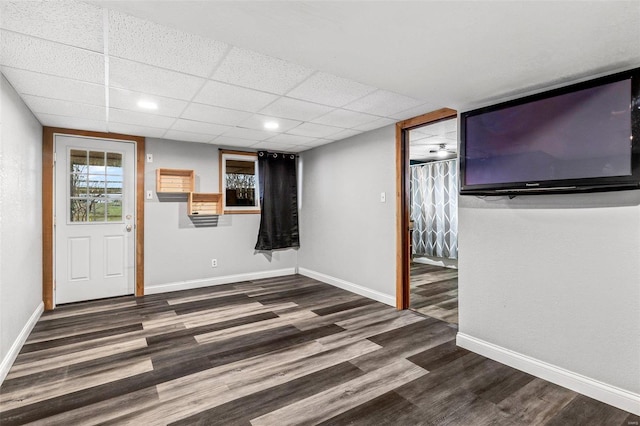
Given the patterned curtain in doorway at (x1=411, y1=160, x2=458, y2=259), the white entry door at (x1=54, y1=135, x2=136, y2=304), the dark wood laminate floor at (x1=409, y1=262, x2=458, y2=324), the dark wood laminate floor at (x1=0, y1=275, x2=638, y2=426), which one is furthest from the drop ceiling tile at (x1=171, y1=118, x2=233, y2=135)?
the patterned curtain in doorway at (x1=411, y1=160, x2=458, y2=259)

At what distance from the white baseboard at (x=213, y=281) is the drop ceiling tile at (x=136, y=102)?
2544mm

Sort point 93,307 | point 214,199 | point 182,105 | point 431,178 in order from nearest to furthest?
point 182,105 < point 93,307 < point 214,199 < point 431,178

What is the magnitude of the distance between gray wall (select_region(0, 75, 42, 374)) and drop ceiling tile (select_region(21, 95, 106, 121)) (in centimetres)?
9

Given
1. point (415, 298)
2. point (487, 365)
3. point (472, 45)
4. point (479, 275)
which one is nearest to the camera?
point (472, 45)

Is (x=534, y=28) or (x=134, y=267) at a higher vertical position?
(x=534, y=28)

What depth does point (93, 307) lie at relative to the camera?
3992 millimetres

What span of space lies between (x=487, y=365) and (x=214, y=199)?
13.7 ft

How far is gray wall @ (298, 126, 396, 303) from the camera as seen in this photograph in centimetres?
407

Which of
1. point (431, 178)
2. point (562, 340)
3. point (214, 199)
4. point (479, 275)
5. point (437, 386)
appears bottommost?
point (437, 386)

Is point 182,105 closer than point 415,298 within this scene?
Yes

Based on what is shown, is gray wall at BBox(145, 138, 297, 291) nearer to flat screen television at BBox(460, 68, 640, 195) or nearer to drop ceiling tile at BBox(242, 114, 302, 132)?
drop ceiling tile at BBox(242, 114, 302, 132)

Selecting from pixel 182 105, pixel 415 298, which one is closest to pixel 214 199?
pixel 182 105

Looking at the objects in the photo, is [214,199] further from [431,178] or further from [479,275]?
[431,178]

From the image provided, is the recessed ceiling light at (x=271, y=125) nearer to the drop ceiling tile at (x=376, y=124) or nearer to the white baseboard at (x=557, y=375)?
the drop ceiling tile at (x=376, y=124)
